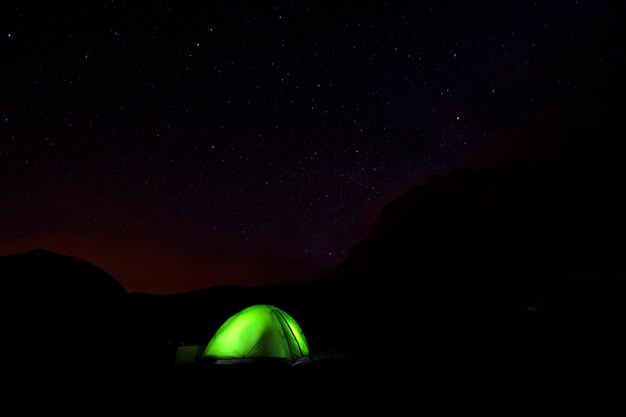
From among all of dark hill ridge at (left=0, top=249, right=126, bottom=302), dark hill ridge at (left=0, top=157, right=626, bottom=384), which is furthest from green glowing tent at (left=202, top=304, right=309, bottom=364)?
dark hill ridge at (left=0, top=249, right=126, bottom=302)

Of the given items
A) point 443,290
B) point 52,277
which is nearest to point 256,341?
point 52,277

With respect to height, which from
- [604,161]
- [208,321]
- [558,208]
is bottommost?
[208,321]

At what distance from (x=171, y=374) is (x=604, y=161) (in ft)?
240

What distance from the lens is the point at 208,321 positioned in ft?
106

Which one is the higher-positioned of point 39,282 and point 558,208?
point 558,208

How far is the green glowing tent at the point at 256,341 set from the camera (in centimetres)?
881

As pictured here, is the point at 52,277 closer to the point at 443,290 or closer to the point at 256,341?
the point at 256,341

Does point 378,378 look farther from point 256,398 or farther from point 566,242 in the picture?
point 566,242

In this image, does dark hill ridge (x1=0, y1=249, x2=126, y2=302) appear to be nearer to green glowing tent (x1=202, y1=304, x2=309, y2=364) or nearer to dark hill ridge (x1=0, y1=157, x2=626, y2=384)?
dark hill ridge (x1=0, y1=157, x2=626, y2=384)

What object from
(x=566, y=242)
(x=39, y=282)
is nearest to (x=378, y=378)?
(x=39, y=282)

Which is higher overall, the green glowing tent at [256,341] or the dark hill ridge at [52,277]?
the dark hill ridge at [52,277]

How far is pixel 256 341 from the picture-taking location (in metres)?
8.91

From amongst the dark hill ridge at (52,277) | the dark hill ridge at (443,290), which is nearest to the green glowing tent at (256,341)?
the dark hill ridge at (443,290)

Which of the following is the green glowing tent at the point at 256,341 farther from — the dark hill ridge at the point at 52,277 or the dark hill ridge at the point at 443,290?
the dark hill ridge at the point at 52,277
